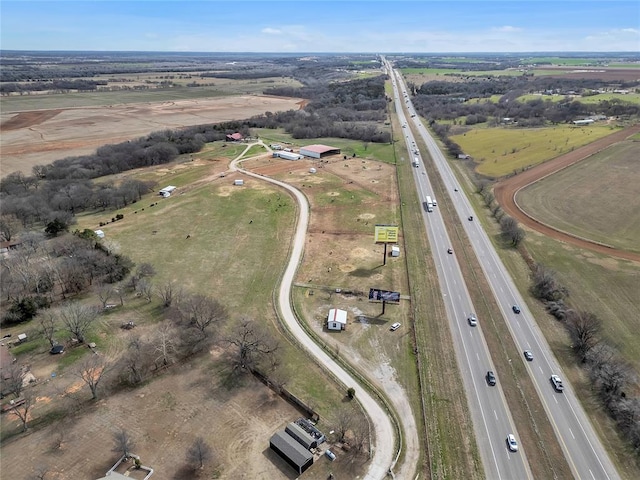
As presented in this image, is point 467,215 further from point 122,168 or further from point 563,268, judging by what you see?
point 122,168

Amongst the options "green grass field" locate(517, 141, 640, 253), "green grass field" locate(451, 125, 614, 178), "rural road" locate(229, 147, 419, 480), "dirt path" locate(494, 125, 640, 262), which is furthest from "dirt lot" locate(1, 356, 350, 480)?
"green grass field" locate(451, 125, 614, 178)

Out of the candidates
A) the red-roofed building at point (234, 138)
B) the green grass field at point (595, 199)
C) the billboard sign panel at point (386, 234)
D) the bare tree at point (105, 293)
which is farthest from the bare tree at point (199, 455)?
the red-roofed building at point (234, 138)

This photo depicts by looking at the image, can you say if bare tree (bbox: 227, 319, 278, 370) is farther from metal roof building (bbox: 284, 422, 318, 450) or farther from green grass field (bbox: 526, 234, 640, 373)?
green grass field (bbox: 526, 234, 640, 373)

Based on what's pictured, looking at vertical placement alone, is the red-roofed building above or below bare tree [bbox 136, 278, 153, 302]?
above

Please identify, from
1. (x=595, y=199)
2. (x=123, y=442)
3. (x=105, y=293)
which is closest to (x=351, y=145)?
(x=595, y=199)

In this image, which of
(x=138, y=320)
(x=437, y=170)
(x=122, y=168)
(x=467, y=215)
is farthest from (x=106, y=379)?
(x=437, y=170)

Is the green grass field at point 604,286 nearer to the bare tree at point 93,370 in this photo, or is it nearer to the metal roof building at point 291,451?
the metal roof building at point 291,451

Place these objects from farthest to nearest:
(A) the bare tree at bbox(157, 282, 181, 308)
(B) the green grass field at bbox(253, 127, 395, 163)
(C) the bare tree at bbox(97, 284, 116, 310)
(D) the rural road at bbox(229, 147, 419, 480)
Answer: (B) the green grass field at bbox(253, 127, 395, 163), (A) the bare tree at bbox(157, 282, 181, 308), (C) the bare tree at bbox(97, 284, 116, 310), (D) the rural road at bbox(229, 147, 419, 480)
